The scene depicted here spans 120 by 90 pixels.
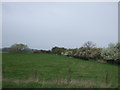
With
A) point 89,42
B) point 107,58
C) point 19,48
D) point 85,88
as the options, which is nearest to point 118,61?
point 107,58

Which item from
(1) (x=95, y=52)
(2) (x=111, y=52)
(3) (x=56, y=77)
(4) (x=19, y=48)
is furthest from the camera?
(4) (x=19, y=48)

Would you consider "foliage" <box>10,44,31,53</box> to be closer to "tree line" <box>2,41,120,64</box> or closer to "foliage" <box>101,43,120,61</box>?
"tree line" <box>2,41,120,64</box>

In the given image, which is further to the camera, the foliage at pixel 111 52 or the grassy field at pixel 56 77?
the foliage at pixel 111 52

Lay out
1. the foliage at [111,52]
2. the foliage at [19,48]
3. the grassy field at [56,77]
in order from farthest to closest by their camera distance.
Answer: the foliage at [19,48] → the foliage at [111,52] → the grassy field at [56,77]

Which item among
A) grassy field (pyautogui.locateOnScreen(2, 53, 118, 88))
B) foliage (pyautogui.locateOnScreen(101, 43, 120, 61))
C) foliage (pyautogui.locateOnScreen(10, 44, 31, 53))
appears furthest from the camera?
foliage (pyautogui.locateOnScreen(10, 44, 31, 53))

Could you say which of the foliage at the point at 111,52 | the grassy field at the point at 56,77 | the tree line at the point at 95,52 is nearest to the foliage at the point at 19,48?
the tree line at the point at 95,52

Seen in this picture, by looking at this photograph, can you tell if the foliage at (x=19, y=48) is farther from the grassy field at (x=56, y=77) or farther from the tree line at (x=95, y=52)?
the grassy field at (x=56, y=77)

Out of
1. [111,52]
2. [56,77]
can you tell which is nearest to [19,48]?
[111,52]

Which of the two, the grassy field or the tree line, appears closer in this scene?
the grassy field

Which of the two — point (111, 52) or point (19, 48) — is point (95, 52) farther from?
point (19, 48)

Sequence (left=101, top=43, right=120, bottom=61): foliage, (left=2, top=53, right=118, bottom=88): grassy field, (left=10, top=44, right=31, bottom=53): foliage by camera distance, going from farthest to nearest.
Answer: (left=10, top=44, right=31, bottom=53): foliage
(left=101, top=43, right=120, bottom=61): foliage
(left=2, top=53, right=118, bottom=88): grassy field

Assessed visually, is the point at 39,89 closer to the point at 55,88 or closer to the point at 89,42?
the point at 55,88

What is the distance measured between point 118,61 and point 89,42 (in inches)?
1013

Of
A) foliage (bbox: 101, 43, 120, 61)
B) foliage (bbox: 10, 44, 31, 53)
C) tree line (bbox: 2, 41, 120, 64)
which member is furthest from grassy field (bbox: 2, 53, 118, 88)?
foliage (bbox: 10, 44, 31, 53)
